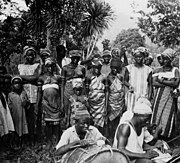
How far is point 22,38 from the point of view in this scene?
8.30 metres

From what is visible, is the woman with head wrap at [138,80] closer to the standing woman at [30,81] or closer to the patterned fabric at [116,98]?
the patterned fabric at [116,98]

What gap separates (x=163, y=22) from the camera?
14.7 metres

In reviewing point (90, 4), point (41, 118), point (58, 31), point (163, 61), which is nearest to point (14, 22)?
point (58, 31)

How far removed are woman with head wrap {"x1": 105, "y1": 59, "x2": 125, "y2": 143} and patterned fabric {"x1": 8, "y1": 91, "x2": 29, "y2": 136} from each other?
140cm

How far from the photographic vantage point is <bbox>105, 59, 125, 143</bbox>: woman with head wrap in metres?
6.02

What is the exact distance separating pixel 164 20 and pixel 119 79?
927cm

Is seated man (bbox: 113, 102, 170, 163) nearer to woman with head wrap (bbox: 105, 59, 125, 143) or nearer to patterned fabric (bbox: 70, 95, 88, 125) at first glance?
patterned fabric (bbox: 70, 95, 88, 125)

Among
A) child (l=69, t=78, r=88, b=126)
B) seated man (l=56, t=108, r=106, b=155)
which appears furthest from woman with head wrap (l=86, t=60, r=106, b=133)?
seated man (l=56, t=108, r=106, b=155)

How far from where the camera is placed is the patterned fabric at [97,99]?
5906 millimetres

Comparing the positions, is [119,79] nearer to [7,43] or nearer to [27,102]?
[27,102]

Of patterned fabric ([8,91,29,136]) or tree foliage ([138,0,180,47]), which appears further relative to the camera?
tree foliage ([138,0,180,47])

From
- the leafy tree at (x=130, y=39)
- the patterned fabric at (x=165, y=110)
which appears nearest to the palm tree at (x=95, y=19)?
the patterned fabric at (x=165, y=110)

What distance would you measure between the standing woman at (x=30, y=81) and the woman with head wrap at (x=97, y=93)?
89 cm

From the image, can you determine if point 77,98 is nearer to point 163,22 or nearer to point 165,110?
point 165,110
